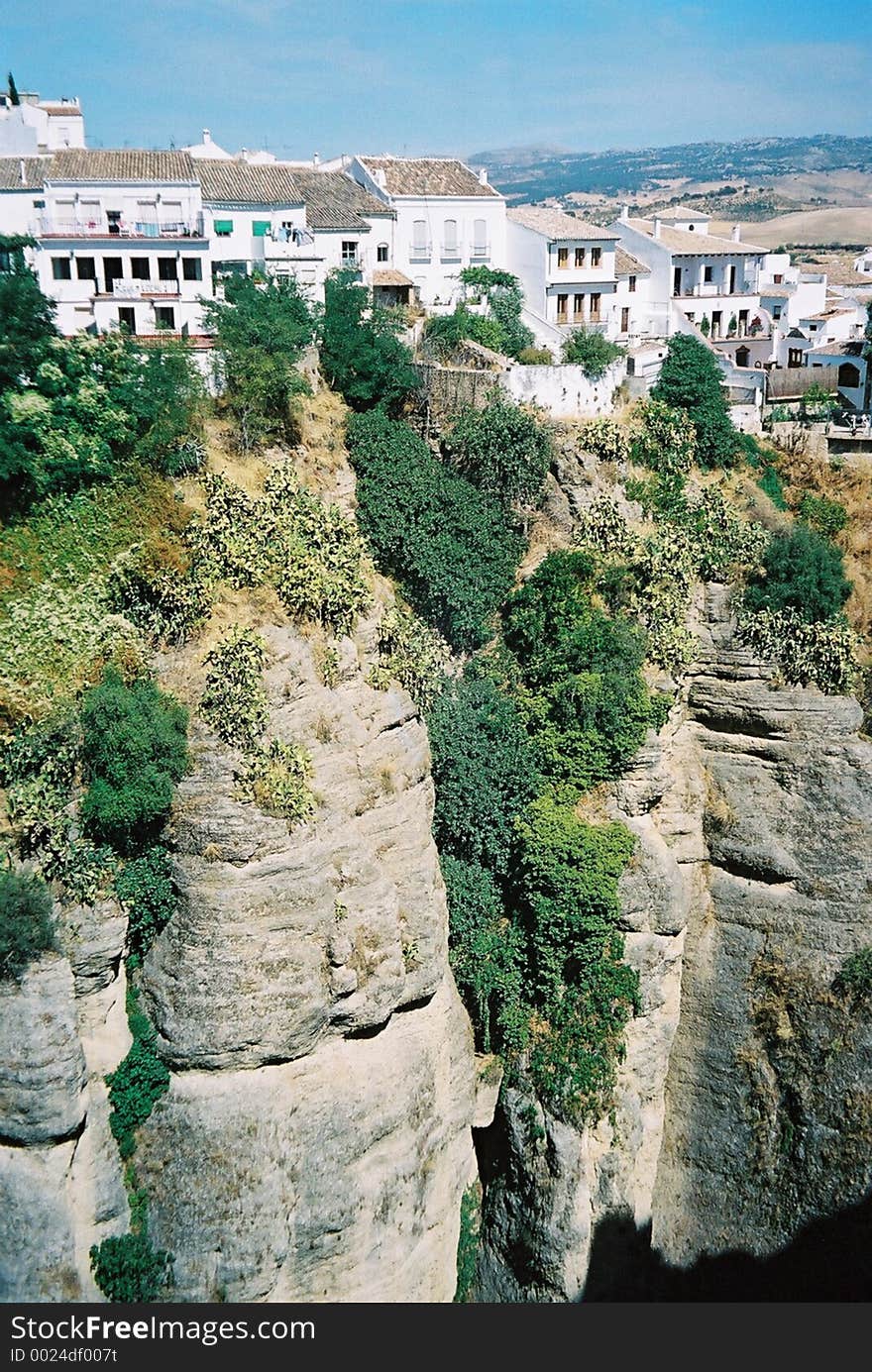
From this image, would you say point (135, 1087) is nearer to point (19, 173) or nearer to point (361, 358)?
point (361, 358)

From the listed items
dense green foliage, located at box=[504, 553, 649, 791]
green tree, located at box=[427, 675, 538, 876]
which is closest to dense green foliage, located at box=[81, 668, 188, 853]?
green tree, located at box=[427, 675, 538, 876]

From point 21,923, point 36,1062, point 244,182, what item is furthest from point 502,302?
point 36,1062

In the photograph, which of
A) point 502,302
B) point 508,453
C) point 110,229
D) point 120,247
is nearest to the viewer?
point 508,453

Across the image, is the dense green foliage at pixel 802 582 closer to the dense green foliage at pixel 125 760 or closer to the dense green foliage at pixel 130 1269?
the dense green foliage at pixel 125 760

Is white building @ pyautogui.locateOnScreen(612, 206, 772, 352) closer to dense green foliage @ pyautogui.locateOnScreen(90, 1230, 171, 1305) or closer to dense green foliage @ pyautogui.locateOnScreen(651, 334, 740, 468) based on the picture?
dense green foliage @ pyautogui.locateOnScreen(651, 334, 740, 468)

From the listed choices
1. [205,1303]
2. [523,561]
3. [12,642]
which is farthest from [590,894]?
[12,642]

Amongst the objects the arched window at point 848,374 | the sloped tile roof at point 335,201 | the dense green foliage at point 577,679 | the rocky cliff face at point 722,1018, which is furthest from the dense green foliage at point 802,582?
the sloped tile roof at point 335,201
